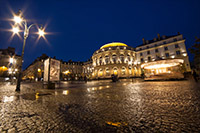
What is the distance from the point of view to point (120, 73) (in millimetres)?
37594

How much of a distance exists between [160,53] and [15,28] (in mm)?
44956

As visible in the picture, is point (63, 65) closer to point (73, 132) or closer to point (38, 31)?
point (38, 31)

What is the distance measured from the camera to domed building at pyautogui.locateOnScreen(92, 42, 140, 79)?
38156 millimetres

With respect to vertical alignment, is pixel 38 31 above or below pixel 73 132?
above

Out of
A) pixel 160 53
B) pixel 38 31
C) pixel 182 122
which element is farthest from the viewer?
pixel 160 53

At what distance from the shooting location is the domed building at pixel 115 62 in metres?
38.2

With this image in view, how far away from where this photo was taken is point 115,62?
39.9 meters

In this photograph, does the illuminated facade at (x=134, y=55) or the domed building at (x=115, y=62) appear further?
the domed building at (x=115, y=62)

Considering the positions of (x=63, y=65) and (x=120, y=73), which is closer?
(x=120, y=73)

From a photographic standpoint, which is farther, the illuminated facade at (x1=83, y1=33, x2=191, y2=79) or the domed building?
the domed building

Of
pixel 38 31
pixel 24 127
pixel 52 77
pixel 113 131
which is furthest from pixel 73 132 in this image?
pixel 38 31

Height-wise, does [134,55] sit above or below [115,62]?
above

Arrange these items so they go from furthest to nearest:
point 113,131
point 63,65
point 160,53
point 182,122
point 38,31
→ point 63,65 → point 160,53 → point 38,31 → point 182,122 → point 113,131

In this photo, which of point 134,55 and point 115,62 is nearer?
point 115,62
